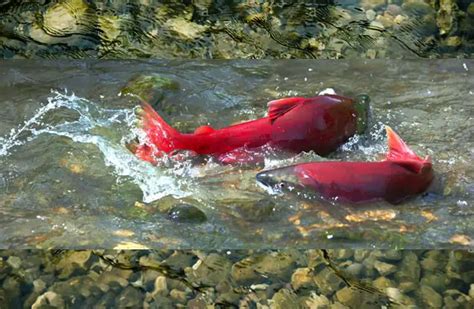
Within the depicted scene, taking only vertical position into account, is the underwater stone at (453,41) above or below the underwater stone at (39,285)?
below

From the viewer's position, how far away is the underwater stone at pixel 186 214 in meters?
3.73

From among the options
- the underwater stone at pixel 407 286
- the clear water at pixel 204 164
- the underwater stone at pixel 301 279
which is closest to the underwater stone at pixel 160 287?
the clear water at pixel 204 164

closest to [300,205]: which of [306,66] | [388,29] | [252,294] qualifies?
[252,294]

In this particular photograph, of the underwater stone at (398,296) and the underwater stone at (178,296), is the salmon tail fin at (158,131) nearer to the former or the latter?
the underwater stone at (178,296)

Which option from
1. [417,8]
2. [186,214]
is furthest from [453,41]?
[186,214]

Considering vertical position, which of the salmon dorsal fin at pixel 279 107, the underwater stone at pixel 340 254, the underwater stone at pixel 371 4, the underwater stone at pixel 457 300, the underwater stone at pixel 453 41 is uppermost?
the salmon dorsal fin at pixel 279 107

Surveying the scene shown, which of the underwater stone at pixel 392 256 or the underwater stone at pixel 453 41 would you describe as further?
the underwater stone at pixel 453 41

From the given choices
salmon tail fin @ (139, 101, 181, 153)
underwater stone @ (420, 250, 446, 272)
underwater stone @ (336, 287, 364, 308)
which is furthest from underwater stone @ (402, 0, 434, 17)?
underwater stone @ (336, 287, 364, 308)

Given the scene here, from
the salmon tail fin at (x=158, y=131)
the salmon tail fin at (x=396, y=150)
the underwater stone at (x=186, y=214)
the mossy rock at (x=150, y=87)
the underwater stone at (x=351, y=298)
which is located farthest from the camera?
the mossy rock at (x=150, y=87)

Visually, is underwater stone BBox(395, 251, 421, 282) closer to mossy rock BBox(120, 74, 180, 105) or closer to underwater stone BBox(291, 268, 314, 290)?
underwater stone BBox(291, 268, 314, 290)

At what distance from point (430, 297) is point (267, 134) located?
4.70 feet

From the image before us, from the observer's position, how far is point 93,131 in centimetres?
479

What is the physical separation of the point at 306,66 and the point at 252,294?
3.12m

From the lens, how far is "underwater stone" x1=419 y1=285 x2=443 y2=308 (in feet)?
10.3
